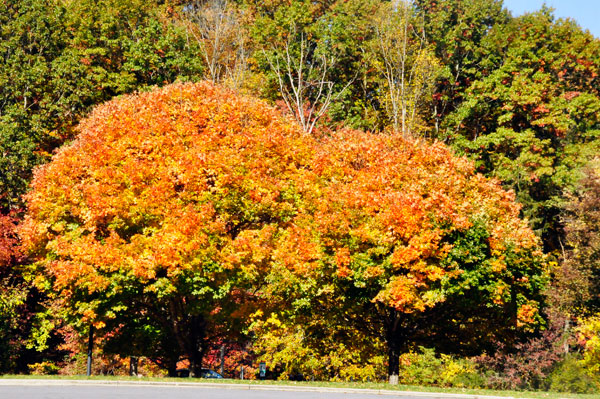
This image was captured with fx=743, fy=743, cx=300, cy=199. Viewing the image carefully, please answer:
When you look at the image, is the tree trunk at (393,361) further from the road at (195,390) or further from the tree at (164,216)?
the road at (195,390)

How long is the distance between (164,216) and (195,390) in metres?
10.1

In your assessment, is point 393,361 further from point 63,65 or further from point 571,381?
point 63,65

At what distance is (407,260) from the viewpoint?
28.6m

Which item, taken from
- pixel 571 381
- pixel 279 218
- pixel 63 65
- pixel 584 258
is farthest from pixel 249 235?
pixel 63 65

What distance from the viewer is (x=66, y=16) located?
46.1 meters

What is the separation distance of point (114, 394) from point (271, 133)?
1890 cm

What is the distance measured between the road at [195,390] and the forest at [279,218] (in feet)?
20.8

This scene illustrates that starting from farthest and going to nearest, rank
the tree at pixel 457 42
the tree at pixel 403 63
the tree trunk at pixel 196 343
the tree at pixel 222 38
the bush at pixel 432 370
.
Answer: the tree at pixel 222 38, the tree at pixel 457 42, the tree at pixel 403 63, the bush at pixel 432 370, the tree trunk at pixel 196 343

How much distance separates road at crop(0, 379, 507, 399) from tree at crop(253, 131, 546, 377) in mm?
6789

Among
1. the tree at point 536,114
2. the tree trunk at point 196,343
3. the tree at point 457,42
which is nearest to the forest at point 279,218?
the tree trunk at point 196,343

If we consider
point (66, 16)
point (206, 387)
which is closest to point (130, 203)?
point (206, 387)

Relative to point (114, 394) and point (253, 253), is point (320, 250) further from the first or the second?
point (114, 394)

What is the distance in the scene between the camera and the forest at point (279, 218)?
29.9 metres

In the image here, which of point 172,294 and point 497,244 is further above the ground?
point 497,244
